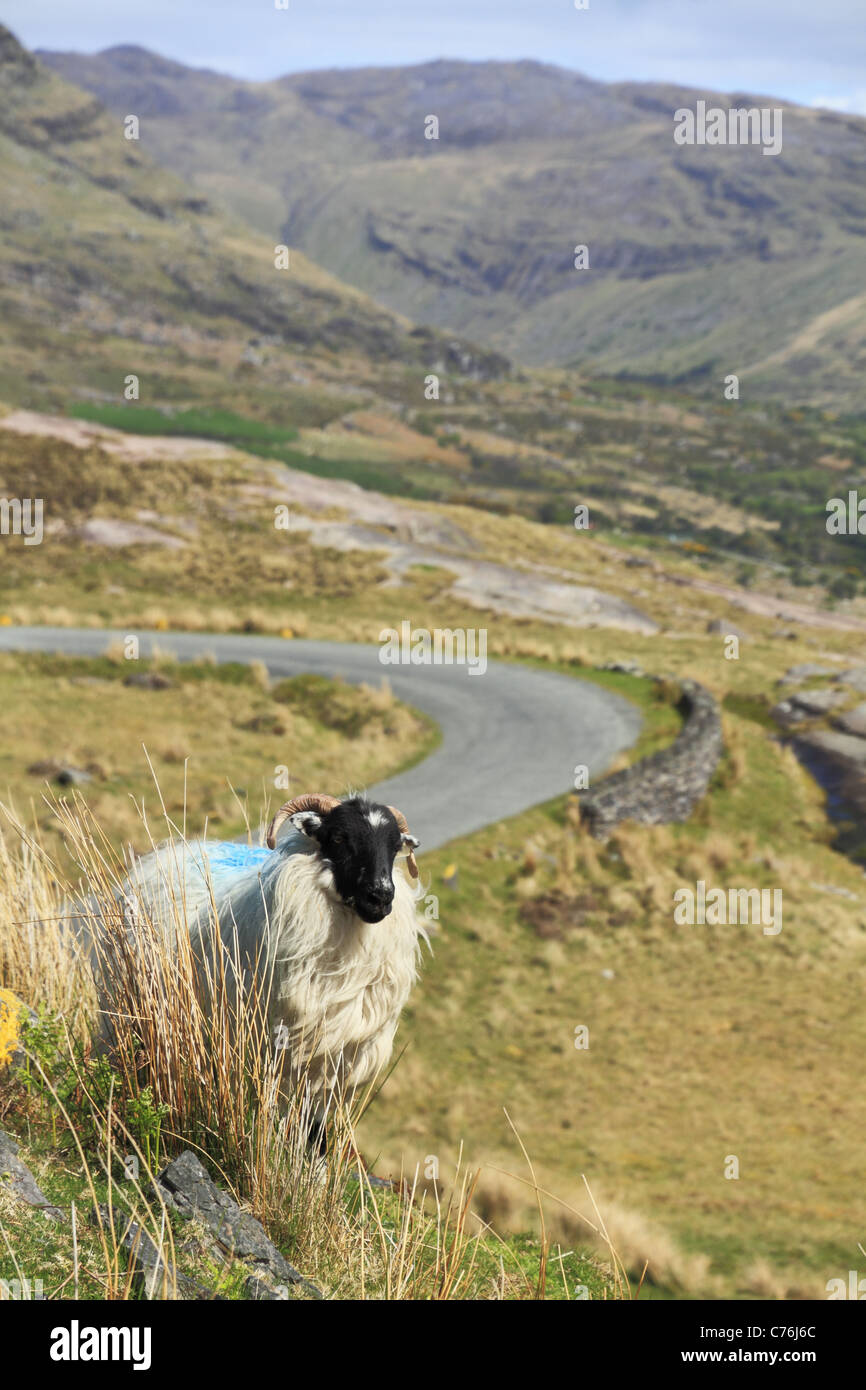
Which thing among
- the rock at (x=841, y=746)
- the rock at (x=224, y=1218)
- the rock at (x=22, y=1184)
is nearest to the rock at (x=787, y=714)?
the rock at (x=841, y=746)

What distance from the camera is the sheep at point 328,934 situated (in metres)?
7.01

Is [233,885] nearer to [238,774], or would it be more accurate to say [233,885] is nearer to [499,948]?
[499,948]

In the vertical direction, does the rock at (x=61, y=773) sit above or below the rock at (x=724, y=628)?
below

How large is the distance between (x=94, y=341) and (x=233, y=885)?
183m

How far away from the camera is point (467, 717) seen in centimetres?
3131

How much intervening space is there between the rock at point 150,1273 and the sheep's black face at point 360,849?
104 inches

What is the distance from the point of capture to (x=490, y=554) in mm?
61594

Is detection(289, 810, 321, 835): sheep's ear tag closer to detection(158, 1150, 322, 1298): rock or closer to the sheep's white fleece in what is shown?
the sheep's white fleece

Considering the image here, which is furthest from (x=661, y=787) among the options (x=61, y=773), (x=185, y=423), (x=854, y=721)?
(x=185, y=423)

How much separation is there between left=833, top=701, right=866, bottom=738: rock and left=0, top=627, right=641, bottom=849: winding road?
19.8ft

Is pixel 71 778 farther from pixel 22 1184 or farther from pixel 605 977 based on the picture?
pixel 22 1184

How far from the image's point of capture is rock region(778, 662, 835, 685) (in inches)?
1433

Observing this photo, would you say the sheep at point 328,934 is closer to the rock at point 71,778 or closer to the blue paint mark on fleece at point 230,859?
the blue paint mark on fleece at point 230,859
